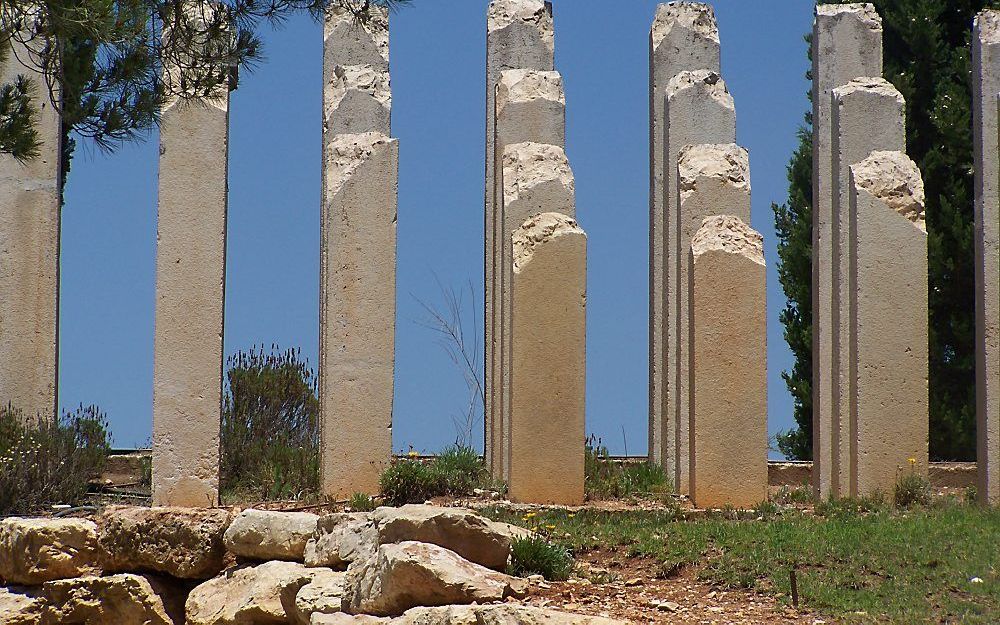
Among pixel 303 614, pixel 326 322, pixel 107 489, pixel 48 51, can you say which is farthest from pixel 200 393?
pixel 303 614

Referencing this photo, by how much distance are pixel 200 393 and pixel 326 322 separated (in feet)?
4.70

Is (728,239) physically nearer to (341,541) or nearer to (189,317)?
(189,317)

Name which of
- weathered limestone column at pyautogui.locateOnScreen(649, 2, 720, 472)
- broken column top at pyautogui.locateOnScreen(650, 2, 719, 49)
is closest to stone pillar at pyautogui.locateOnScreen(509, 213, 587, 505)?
weathered limestone column at pyautogui.locateOnScreen(649, 2, 720, 472)

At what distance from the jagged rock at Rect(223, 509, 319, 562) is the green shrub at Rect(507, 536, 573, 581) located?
1.69 meters

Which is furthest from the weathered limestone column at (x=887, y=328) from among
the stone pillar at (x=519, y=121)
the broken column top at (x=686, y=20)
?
the broken column top at (x=686, y=20)

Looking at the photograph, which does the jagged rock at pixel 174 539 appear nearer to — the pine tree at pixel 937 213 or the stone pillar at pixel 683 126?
the stone pillar at pixel 683 126

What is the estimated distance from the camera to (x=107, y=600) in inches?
411

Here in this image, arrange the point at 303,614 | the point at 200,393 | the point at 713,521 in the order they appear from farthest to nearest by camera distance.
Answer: the point at 200,393 < the point at 713,521 < the point at 303,614

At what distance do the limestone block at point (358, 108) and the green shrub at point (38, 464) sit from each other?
429cm

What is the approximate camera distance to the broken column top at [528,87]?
580 inches

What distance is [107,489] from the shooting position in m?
15.0

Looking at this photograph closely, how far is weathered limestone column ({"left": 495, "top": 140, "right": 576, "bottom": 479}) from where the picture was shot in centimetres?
1379

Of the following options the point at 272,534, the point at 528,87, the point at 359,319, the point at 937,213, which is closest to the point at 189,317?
the point at 359,319

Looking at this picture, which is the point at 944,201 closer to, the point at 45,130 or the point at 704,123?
the point at 704,123
